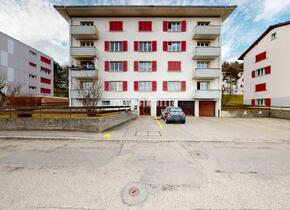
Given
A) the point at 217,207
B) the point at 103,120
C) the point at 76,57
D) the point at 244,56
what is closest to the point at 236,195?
the point at 217,207

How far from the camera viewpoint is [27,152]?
5.44 m

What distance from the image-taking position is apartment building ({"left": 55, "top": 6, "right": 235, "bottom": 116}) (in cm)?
2027

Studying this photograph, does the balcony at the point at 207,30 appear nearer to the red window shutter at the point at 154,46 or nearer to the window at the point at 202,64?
the window at the point at 202,64

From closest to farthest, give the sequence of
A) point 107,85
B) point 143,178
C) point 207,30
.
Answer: point 143,178, point 207,30, point 107,85

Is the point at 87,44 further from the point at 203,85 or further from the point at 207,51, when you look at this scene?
the point at 203,85

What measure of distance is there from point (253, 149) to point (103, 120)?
7848 mm

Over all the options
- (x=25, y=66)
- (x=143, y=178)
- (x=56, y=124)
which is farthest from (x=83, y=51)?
(x=25, y=66)

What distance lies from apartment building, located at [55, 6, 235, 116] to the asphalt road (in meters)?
14.9

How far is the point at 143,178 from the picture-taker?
3543 mm

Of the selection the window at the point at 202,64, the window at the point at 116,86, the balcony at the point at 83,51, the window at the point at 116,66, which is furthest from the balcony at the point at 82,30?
the window at the point at 202,64

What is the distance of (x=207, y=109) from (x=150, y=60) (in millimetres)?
10716

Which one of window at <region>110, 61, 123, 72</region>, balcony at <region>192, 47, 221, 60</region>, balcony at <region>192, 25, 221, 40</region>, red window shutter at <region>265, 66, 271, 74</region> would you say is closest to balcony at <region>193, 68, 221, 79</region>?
balcony at <region>192, 47, 221, 60</region>

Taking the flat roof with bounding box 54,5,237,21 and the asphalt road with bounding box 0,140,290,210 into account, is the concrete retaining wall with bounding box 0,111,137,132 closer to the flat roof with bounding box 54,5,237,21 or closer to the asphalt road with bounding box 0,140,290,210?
the asphalt road with bounding box 0,140,290,210

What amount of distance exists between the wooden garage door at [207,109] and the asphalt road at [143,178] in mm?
15092
